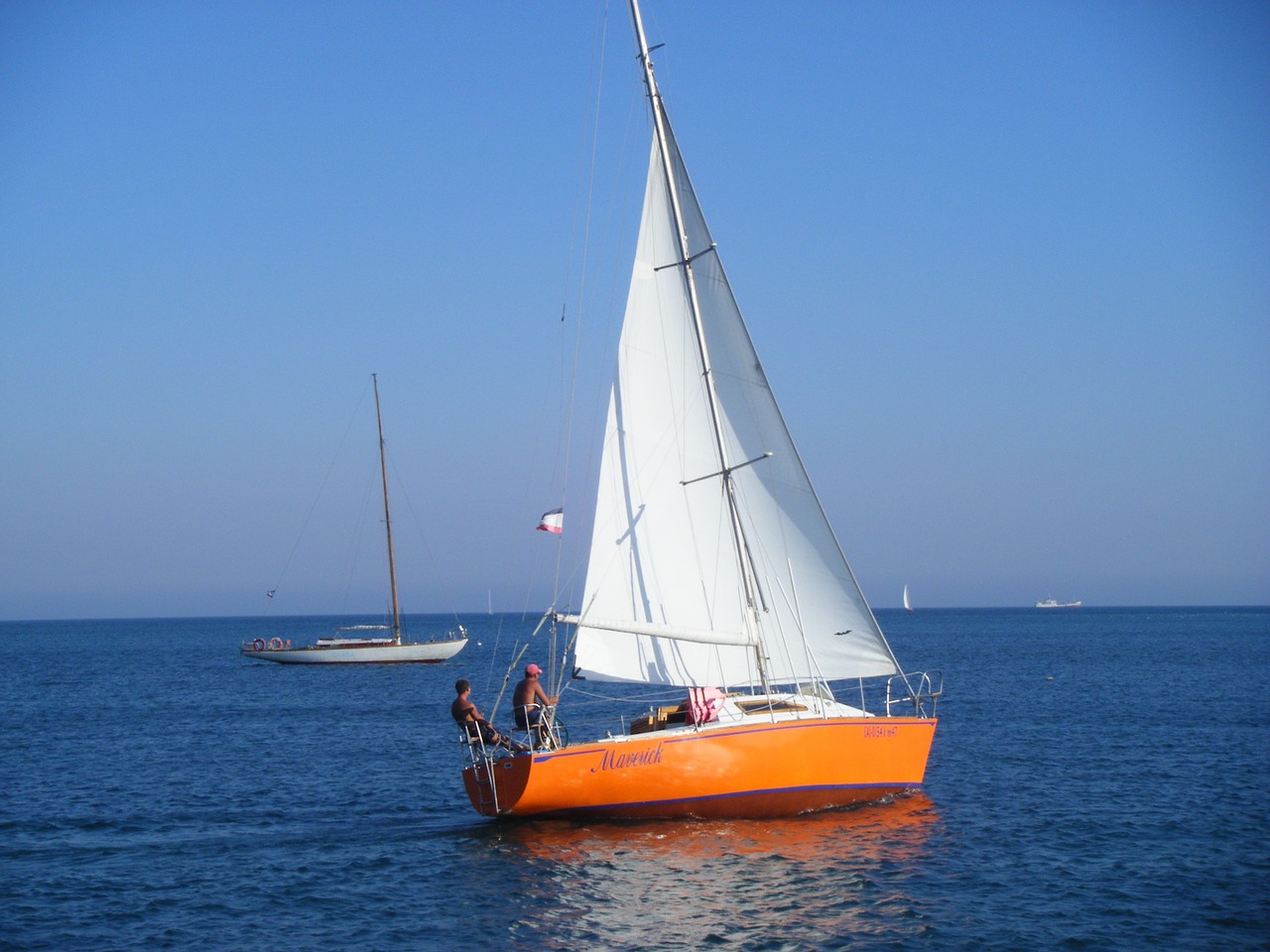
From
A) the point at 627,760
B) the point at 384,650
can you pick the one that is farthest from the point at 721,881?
the point at 384,650

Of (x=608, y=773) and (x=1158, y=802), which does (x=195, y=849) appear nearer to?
(x=608, y=773)

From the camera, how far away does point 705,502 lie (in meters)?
22.2

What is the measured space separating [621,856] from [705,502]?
671cm

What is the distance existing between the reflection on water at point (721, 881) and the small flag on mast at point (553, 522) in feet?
20.2

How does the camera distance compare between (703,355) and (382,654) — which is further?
(382,654)

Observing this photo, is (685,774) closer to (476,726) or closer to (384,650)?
(476,726)

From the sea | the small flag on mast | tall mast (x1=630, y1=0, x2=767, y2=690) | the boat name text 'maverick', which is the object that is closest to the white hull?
the sea

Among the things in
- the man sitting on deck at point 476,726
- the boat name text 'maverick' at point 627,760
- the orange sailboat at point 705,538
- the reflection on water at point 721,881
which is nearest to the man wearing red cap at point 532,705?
the man sitting on deck at point 476,726

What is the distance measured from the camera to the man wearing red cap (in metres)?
20.2

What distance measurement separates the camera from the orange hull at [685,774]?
19797 millimetres

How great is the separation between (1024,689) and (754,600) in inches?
1281

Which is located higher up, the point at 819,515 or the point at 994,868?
the point at 819,515

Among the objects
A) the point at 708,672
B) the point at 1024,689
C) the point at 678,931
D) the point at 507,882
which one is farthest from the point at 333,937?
the point at 1024,689

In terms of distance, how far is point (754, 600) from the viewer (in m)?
21.9
